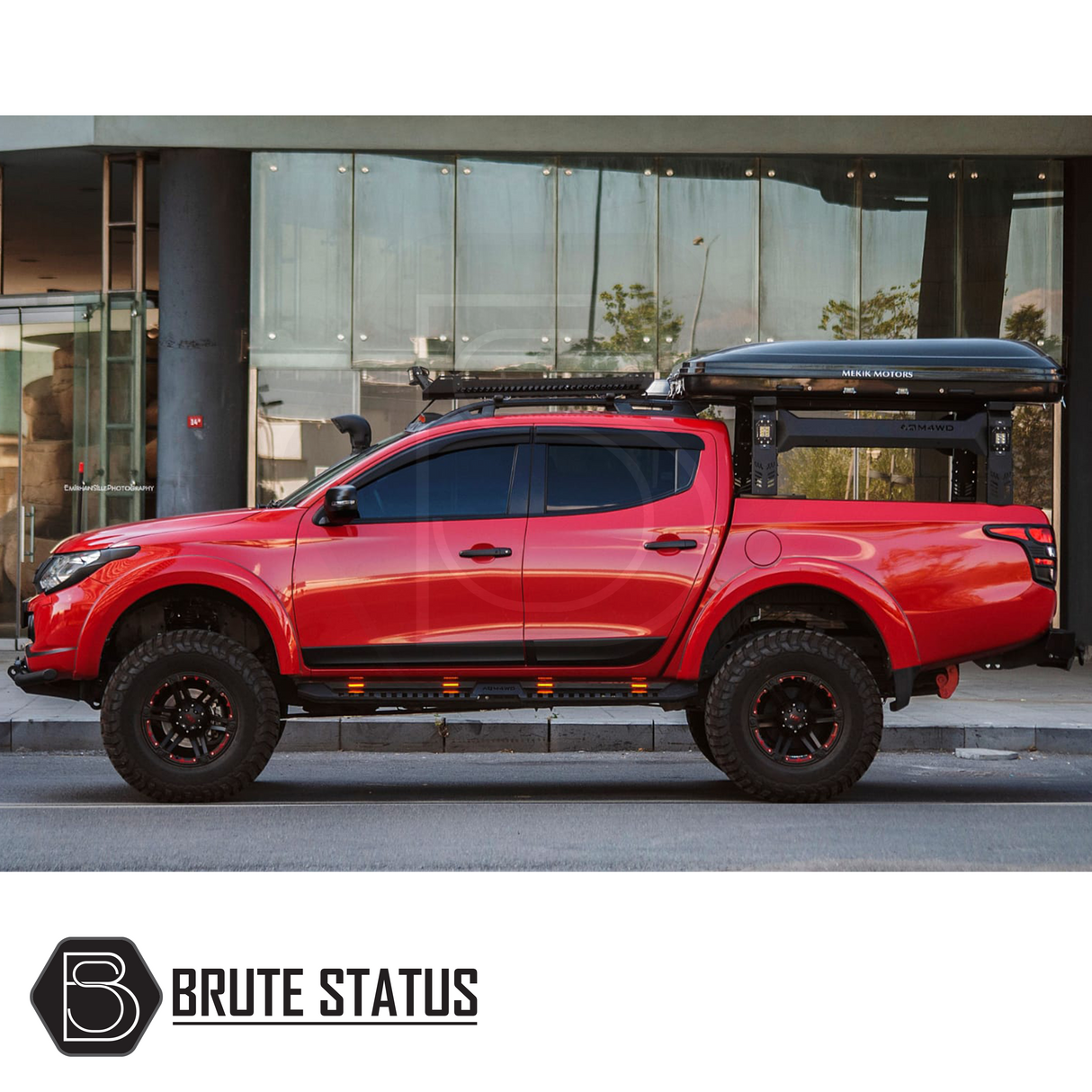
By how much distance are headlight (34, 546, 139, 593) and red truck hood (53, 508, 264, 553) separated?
0.03 m

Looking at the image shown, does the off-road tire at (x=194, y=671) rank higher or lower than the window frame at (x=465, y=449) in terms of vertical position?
lower

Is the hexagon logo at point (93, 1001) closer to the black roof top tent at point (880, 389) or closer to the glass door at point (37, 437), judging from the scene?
the black roof top tent at point (880, 389)

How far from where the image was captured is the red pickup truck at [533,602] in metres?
7.57

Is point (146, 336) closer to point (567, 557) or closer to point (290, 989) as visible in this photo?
point (567, 557)

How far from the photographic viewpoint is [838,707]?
760cm

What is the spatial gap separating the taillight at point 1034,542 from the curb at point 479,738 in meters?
3.03

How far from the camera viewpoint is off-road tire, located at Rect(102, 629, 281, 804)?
7.45 m

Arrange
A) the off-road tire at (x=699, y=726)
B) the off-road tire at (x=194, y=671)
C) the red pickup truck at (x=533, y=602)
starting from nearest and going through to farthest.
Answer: the off-road tire at (x=194, y=671)
the red pickup truck at (x=533, y=602)
the off-road tire at (x=699, y=726)

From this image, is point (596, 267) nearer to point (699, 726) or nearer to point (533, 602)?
point (699, 726)

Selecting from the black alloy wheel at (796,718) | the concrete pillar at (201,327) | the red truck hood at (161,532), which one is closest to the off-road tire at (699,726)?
the black alloy wheel at (796,718)

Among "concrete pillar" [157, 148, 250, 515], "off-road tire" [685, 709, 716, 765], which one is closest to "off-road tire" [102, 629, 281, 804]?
"off-road tire" [685, 709, 716, 765]

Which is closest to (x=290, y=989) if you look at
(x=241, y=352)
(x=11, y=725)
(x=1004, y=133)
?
(x=11, y=725)

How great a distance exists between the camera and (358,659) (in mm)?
7715

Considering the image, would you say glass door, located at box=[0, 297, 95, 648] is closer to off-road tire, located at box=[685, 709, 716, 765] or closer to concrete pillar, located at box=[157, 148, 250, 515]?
concrete pillar, located at box=[157, 148, 250, 515]
